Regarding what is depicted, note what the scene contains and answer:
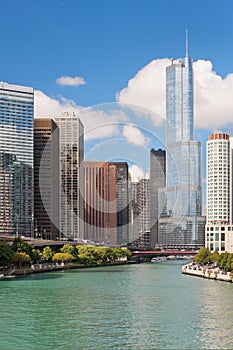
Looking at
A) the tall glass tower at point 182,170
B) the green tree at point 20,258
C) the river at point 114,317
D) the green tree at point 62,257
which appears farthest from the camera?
the tall glass tower at point 182,170

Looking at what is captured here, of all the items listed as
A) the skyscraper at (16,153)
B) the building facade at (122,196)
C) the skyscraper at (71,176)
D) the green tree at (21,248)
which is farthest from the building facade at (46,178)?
the green tree at (21,248)

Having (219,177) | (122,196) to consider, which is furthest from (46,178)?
(219,177)

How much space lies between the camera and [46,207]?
84.9 m

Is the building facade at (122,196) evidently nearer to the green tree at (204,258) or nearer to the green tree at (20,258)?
the green tree at (204,258)

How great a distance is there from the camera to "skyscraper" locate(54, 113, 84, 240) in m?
84.1

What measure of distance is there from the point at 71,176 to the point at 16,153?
7.74 metres

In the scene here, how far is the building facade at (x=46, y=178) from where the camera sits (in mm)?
83438

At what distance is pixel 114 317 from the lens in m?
20.0

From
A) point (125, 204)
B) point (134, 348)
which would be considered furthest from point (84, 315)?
point (125, 204)

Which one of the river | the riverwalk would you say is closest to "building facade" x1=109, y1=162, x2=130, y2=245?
the riverwalk

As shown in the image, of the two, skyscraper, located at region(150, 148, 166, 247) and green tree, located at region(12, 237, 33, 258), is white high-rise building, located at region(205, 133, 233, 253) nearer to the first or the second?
skyscraper, located at region(150, 148, 166, 247)

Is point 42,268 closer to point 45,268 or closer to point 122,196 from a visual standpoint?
point 45,268

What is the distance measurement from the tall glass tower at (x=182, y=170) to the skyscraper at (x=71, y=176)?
97.8 feet

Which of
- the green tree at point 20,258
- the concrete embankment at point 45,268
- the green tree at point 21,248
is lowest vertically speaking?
the concrete embankment at point 45,268
